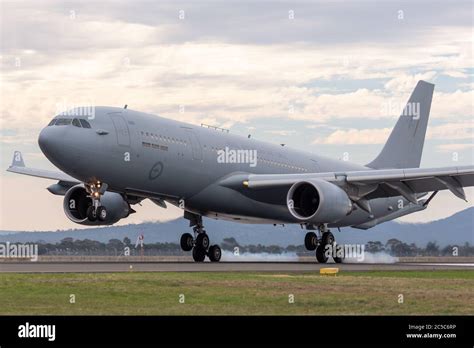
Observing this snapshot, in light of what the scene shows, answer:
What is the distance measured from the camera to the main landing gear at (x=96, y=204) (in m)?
42.4

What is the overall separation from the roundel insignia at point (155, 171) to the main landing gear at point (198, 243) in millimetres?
7090

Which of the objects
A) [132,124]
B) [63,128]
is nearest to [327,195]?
[132,124]

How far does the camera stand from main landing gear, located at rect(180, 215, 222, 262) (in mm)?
52247

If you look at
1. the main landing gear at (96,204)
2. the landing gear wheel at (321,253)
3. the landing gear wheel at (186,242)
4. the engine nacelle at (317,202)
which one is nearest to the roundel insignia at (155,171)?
the main landing gear at (96,204)

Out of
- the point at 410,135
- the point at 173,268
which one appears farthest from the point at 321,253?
the point at 410,135

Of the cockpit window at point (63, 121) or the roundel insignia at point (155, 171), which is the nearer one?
the cockpit window at point (63, 121)

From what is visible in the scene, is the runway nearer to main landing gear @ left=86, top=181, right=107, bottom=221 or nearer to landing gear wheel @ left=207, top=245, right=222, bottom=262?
main landing gear @ left=86, top=181, right=107, bottom=221

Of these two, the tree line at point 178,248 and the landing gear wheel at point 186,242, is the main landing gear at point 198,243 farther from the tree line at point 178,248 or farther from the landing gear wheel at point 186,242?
the tree line at point 178,248

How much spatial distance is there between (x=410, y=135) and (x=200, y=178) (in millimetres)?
22102

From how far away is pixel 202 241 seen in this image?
52250 millimetres

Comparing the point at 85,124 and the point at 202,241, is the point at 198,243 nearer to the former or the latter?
the point at 202,241

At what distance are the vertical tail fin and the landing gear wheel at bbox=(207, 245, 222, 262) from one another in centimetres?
1622

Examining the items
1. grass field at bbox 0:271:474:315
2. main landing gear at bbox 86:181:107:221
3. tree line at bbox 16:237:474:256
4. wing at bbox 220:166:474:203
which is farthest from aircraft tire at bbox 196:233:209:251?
grass field at bbox 0:271:474:315
